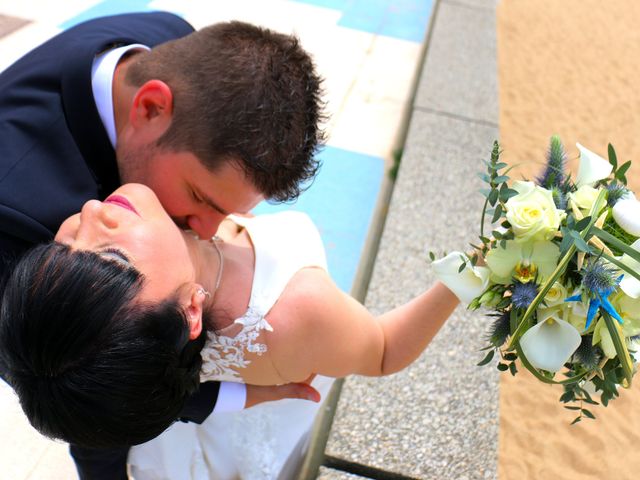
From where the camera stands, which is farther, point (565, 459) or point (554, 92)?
point (554, 92)

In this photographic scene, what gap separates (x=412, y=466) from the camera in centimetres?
250

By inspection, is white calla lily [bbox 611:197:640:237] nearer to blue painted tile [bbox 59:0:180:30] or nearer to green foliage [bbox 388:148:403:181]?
green foliage [bbox 388:148:403:181]

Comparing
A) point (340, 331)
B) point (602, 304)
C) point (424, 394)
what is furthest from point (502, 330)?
point (424, 394)

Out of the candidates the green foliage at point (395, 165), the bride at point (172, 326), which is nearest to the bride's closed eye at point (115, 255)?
the bride at point (172, 326)

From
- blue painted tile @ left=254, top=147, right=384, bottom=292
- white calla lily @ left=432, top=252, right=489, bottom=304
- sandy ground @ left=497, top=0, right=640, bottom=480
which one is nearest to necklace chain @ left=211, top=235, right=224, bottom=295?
white calla lily @ left=432, top=252, right=489, bottom=304

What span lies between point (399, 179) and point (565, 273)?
2891 mm

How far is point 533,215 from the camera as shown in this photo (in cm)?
137

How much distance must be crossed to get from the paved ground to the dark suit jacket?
31.7 inches

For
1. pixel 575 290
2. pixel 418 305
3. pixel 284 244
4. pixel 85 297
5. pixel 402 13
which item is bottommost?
pixel 402 13

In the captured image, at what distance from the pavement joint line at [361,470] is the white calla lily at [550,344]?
4.01 ft

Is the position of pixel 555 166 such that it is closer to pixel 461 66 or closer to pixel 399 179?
pixel 399 179

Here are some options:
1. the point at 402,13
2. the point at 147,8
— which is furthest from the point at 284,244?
the point at 402,13

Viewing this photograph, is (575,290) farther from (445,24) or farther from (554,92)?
(445,24)

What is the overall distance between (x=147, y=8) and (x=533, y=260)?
5.49 meters
